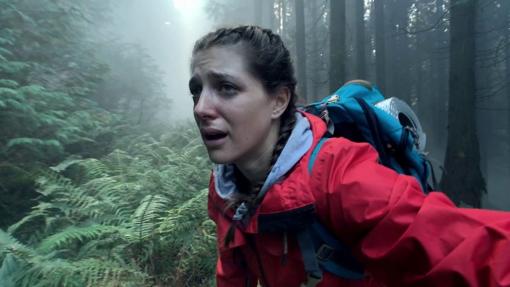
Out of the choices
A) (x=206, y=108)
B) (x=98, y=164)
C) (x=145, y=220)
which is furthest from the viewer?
(x=98, y=164)

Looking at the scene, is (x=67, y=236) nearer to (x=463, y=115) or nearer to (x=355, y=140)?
(x=355, y=140)

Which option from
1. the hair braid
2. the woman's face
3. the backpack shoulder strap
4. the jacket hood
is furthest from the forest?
the backpack shoulder strap

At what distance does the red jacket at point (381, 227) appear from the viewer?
1095 mm

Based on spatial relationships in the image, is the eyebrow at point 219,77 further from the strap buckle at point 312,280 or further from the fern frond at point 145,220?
the fern frond at point 145,220

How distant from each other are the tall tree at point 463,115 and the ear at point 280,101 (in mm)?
8200

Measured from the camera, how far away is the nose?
5.67 ft

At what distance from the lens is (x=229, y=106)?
173cm

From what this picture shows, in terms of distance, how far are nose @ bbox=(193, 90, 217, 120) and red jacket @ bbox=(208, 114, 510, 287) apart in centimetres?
48

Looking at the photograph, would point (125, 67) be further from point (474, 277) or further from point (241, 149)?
point (474, 277)

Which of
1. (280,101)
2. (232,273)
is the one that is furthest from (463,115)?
(232,273)

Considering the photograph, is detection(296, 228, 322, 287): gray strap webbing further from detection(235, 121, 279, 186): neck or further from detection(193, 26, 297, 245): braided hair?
detection(235, 121, 279, 186): neck

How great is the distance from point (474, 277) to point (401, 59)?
98.1 ft

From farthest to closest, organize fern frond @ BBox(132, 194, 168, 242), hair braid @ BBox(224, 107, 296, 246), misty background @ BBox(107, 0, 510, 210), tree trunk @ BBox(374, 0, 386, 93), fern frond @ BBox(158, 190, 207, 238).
→ misty background @ BBox(107, 0, 510, 210)
tree trunk @ BBox(374, 0, 386, 93)
fern frond @ BBox(158, 190, 207, 238)
fern frond @ BBox(132, 194, 168, 242)
hair braid @ BBox(224, 107, 296, 246)

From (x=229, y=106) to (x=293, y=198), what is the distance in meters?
0.56
